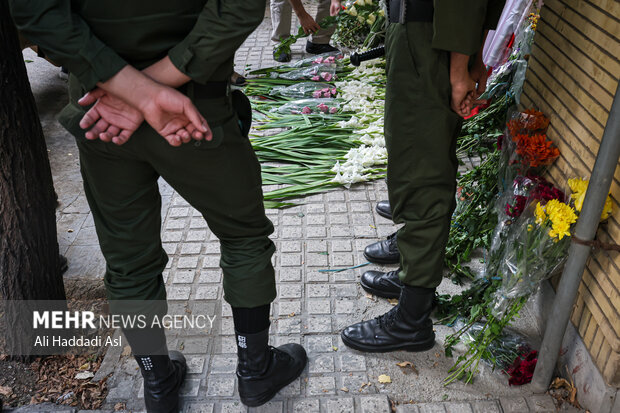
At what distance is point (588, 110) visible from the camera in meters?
2.29

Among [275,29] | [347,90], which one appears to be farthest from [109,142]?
[275,29]

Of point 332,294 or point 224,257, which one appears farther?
point 332,294

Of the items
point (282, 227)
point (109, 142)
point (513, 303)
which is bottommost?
point (282, 227)

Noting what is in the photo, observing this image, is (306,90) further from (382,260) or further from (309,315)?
(309,315)

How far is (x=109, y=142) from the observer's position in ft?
5.99

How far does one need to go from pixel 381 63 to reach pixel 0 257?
4359 mm

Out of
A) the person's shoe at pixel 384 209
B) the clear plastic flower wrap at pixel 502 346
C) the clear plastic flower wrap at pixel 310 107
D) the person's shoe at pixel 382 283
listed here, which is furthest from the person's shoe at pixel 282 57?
the clear plastic flower wrap at pixel 502 346

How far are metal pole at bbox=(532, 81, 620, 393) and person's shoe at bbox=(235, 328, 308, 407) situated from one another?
1.10 meters

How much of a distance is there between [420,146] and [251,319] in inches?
39.3

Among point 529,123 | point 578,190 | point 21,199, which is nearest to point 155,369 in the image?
point 21,199

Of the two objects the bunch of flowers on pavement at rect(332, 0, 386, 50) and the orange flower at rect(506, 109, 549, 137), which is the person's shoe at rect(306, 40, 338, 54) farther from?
the orange flower at rect(506, 109, 549, 137)

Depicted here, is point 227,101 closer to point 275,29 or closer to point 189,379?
→ point 189,379

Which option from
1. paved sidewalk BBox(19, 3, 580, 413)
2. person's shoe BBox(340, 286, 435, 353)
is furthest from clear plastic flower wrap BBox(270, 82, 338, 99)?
person's shoe BBox(340, 286, 435, 353)

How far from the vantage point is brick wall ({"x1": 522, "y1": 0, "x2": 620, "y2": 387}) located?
211 centimetres
